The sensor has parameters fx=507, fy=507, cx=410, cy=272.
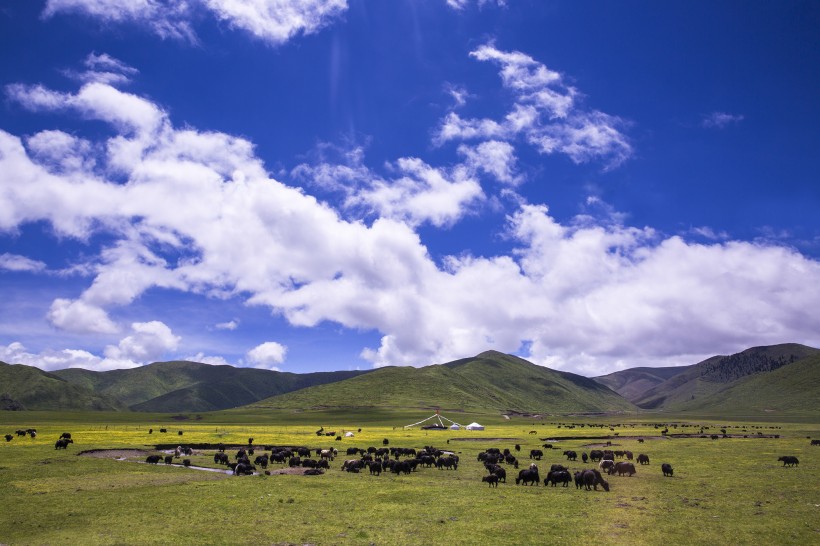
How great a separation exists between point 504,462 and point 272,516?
99.3 feet

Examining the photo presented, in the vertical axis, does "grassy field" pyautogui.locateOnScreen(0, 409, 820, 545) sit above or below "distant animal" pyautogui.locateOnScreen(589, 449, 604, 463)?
above

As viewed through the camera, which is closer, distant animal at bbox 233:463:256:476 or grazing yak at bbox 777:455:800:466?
distant animal at bbox 233:463:256:476

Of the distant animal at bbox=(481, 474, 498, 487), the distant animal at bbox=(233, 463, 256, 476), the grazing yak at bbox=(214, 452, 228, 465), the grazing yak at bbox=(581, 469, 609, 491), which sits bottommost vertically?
the grazing yak at bbox=(214, 452, 228, 465)

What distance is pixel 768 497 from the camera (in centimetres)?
3028

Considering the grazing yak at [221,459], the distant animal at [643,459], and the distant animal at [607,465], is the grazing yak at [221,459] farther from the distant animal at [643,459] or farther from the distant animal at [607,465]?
the distant animal at [643,459]

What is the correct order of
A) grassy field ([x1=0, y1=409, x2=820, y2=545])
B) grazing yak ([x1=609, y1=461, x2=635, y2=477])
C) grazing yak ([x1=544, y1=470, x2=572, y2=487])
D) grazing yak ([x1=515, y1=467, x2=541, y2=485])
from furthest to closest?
grazing yak ([x1=609, y1=461, x2=635, y2=477])
grazing yak ([x1=515, y1=467, x2=541, y2=485])
grazing yak ([x1=544, y1=470, x2=572, y2=487])
grassy field ([x1=0, y1=409, x2=820, y2=545])

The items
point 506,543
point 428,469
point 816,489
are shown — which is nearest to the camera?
point 506,543

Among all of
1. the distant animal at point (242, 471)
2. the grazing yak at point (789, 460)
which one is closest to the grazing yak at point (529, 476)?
the distant animal at point (242, 471)

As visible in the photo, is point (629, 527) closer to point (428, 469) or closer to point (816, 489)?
point (816, 489)

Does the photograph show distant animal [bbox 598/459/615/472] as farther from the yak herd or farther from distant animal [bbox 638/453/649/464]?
distant animal [bbox 638/453/649/464]

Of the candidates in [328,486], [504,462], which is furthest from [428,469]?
[328,486]

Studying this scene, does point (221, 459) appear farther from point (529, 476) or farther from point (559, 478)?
point (559, 478)

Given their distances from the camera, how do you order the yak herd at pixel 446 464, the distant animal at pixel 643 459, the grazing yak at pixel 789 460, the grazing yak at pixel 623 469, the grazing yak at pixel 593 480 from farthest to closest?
the distant animal at pixel 643 459, the grazing yak at pixel 789 460, the grazing yak at pixel 623 469, the yak herd at pixel 446 464, the grazing yak at pixel 593 480

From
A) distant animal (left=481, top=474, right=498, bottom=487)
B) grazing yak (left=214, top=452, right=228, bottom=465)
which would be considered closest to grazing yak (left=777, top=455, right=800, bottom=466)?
distant animal (left=481, top=474, right=498, bottom=487)
